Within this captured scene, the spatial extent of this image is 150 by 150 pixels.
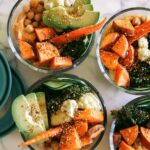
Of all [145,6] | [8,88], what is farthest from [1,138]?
[145,6]

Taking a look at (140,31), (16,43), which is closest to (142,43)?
(140,31)

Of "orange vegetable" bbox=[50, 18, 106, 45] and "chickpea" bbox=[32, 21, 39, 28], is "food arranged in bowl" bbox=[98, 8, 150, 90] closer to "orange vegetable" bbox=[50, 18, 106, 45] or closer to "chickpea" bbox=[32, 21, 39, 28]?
"orange vegetable" bbox=[50, 18, 106, 45]

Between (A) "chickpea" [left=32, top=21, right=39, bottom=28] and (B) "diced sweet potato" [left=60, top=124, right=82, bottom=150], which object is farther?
(A) "chickpea" [left=32, top=21, right=39, bottom=28]

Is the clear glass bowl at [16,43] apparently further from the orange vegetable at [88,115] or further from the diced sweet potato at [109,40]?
the orange vegetable at [88,115]

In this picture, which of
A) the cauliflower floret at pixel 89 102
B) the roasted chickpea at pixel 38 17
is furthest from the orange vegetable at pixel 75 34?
the cauliflower floret at pixel 89 102

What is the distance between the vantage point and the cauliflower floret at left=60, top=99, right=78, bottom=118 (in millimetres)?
1854

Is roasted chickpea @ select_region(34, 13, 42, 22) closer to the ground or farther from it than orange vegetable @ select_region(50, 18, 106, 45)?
farther from it

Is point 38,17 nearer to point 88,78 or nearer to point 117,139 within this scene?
point 88,78

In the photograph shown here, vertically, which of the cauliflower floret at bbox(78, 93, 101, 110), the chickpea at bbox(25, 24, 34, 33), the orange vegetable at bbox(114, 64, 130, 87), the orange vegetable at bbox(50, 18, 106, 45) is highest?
the chickpea at bbox(25, 24, 34, 33)

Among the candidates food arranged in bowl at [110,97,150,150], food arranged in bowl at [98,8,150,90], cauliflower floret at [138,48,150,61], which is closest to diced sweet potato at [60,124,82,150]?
food arranged in bowl at [110,97,150,150]

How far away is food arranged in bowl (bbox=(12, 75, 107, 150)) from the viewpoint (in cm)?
185

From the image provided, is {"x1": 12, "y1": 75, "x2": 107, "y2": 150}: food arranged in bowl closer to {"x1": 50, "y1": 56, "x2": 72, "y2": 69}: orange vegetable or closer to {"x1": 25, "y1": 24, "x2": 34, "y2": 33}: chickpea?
{"x1": 50, "y1": 56, "x2": 72, "y2": 69}: orange vegetable

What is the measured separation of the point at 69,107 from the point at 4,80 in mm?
265

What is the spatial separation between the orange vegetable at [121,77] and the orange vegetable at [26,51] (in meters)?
0.31
